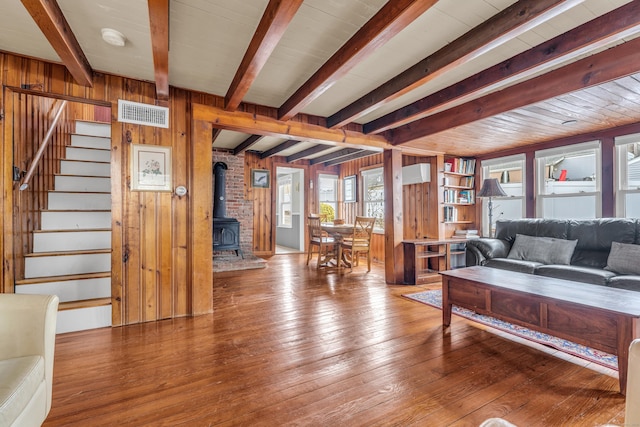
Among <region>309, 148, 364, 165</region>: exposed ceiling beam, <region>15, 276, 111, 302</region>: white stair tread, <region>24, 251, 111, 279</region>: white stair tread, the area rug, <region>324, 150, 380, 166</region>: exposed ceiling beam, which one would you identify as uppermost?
<region>309, 148, 364, 165</region>: exposed ceiling beam

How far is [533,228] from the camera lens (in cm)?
384

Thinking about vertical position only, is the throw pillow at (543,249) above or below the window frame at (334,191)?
below

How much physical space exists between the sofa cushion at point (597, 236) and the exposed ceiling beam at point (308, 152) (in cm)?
386

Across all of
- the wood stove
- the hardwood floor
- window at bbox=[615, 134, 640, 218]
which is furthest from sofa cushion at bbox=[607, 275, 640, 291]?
the wood stove

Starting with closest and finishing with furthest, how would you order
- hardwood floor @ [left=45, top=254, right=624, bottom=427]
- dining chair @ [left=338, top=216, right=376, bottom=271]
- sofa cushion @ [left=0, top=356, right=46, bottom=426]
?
sofa cushion @ [left=0, top=356, right=46, bottom=426] < hardwood floor @ [left=45, top=254, right=624, bottom=427] < dining chair @ [left=338, top=216, right=376, bottom=271]

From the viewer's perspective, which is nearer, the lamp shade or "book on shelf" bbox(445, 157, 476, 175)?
the lamp shade

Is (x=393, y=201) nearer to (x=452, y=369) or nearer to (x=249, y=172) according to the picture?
(x=452, y=369)

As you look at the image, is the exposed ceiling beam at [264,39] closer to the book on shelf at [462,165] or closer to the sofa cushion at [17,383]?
the sofa cushion at [17,383]

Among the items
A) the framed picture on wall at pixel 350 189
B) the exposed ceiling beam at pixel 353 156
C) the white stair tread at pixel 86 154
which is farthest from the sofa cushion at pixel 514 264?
the white stair tread at pixel 86 154

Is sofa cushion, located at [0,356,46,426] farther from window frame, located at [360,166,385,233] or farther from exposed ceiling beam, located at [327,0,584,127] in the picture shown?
window frame, located at [360,166,385,233]

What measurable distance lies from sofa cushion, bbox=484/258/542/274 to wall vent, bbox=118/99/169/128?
405cm

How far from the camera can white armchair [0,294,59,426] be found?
1.15 metres

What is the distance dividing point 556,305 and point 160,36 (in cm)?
309

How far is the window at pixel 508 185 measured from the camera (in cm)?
486
